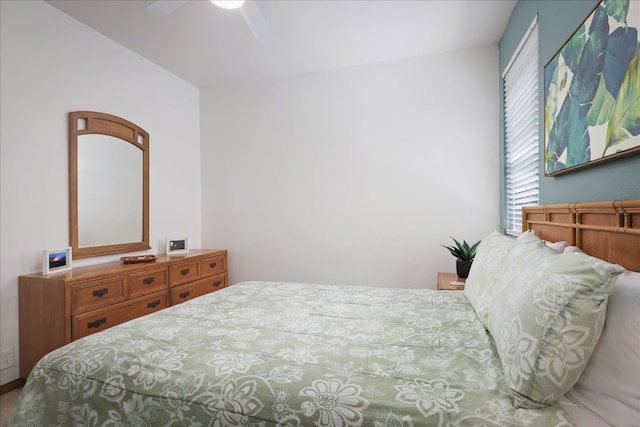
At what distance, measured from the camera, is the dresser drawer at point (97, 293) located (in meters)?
2.15

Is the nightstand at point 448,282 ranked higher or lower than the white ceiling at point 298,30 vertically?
lower

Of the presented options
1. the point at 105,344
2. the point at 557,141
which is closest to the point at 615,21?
the point at 557,141

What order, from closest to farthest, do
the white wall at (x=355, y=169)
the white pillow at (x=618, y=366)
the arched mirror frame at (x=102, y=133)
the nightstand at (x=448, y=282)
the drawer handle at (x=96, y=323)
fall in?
the white pillow at (x=618, y=366) → the drawer handle at (x=96, y=323) → the nightstand at (x=448, y=282) → the arched mirror frame at (x=102, y=133) → the white wall at (x=355, y=169)

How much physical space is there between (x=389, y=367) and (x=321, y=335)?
0.37 m

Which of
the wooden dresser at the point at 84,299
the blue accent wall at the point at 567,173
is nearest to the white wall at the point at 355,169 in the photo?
the blue accent wall at the point at 567,173

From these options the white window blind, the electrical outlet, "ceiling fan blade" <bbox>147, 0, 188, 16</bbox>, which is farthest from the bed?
"ceiling fan blade" <bbox>147, 0, 188, 16</bbox>

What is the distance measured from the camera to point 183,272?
3049 millimetres

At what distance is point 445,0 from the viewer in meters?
2.33

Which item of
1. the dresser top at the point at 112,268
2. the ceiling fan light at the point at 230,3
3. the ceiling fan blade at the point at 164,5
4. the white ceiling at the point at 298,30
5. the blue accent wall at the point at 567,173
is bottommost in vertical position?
the dresser top at the point at 112,268

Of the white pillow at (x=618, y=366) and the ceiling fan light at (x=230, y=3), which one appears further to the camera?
the ceiling fan light at (x=230, y=3)

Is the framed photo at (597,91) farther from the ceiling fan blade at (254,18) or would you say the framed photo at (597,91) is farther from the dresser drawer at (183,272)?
the dresser drawer at (183,272)

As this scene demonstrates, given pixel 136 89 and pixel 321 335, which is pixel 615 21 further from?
pixel 136 89

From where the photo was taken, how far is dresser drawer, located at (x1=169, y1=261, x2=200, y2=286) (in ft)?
9.59

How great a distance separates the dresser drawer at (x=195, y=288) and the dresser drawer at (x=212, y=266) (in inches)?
2.1
